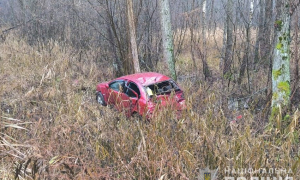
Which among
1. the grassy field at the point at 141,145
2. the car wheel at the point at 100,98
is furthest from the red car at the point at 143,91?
the car wheel at the point at 100,98

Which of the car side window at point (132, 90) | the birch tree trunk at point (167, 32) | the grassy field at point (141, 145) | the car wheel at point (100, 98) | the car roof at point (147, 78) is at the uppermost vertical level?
the birch tree trunk at point (167, 32)

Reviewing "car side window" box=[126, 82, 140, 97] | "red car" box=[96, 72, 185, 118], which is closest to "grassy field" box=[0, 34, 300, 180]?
"red car" box=[96, 72, 185, 118]

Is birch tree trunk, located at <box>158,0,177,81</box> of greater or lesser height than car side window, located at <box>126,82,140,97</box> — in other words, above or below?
above

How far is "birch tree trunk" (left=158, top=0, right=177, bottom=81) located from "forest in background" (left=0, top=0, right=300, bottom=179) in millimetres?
258

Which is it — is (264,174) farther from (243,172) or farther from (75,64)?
(75,64)

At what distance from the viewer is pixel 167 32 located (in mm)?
8906

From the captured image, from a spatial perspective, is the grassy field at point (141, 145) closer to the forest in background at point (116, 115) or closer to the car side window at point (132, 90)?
the forest in background at point (116, 115)

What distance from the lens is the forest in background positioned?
3.19m

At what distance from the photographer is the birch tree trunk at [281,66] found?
4766 millimetres

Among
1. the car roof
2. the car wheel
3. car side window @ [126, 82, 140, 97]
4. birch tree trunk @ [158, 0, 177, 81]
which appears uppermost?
birch tree trunk @ [158, 0, 177, 81]

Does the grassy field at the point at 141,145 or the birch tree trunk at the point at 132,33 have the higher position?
the birch tree trunk at the point at 132,33

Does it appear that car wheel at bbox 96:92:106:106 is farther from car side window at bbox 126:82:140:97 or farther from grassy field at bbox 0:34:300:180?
car side window at bbox 126:82:140:97

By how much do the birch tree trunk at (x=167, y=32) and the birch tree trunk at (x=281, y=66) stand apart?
4.35m

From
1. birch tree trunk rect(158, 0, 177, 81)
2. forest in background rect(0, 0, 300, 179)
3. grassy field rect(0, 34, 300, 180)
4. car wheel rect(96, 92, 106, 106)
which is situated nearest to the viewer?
grassy field rect(0, 34, 300, 180)
